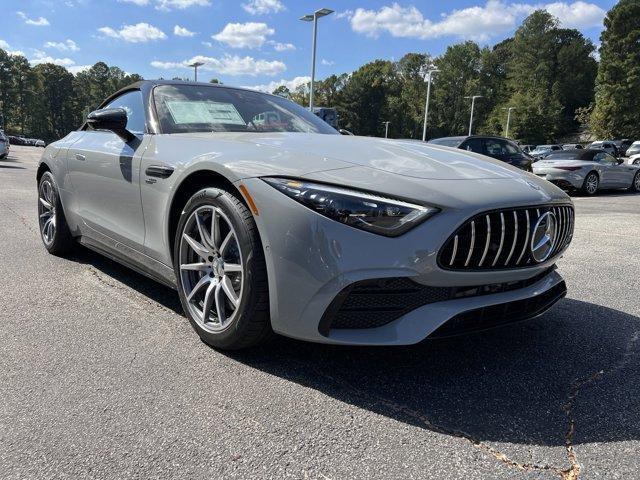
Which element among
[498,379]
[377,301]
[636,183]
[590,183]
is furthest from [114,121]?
[636,183]

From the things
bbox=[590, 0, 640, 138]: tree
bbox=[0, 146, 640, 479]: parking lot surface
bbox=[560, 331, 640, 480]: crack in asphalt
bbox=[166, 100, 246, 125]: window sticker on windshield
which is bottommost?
bbox=[0, 146, 640, 479]: parking lot surface

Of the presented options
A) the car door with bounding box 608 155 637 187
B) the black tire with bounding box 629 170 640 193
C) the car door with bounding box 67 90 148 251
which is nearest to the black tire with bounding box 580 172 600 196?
the car door with bounding box 608 155 637 187

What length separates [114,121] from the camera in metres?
3.09

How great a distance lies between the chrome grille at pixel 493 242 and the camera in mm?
2074

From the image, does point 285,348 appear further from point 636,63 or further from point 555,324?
point 636,63

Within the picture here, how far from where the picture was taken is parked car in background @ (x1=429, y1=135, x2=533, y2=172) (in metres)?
12.1

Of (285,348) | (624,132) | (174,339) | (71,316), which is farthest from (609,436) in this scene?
(624,132)

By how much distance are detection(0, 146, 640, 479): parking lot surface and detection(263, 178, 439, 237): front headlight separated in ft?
2.40

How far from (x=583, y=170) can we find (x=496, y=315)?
38.7 feet

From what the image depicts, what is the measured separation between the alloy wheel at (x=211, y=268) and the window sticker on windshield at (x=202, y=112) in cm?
86

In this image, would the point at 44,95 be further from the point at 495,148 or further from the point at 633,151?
the point at 495,148

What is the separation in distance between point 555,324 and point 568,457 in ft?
4.63

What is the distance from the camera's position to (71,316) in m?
3.08

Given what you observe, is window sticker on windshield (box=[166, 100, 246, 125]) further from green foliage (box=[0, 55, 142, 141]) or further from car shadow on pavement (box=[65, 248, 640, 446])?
green foliage (box=[0, 55, 142, 141])
